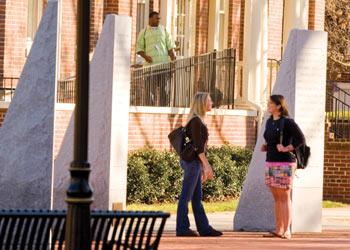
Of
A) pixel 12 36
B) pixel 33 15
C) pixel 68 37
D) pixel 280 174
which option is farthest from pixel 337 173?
pixel 280 174

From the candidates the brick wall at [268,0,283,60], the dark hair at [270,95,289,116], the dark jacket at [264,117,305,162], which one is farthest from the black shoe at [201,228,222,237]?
the brick wall at [268,0,283,60]

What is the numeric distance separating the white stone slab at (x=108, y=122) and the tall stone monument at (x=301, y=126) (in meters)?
2.22

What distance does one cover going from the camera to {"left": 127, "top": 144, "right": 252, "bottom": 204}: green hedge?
989 inches

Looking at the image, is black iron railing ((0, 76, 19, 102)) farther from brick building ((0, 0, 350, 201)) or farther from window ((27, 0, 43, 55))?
window ((27, 0, 43, 55))

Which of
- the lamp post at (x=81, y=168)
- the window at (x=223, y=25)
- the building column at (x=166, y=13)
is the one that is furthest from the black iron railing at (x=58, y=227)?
the window at (x=223, y=25)

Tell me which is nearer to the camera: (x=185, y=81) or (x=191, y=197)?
(x=191, y=197)

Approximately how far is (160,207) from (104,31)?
6.52m

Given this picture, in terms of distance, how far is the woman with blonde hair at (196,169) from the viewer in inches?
727

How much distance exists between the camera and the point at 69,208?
1116 cm

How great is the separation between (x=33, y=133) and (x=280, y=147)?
3.64 m

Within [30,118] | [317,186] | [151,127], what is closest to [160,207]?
[151,127]

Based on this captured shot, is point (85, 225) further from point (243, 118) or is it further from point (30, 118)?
point (243, 118)

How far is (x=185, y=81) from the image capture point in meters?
28.1

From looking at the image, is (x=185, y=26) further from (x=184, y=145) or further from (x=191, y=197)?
(x=184, y=145)
